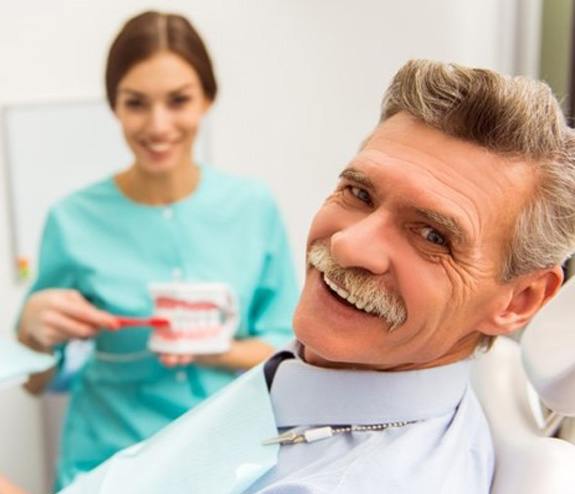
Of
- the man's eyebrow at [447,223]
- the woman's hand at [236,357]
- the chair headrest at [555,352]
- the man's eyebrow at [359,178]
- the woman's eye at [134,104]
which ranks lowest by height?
the woman's hand at [236,357]

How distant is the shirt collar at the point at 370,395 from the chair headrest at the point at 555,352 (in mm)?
84

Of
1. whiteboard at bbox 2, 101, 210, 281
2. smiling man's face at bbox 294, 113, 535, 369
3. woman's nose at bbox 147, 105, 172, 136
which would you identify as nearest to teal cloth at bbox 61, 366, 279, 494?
smiling man's face at bbox 294, 113, 535, 369

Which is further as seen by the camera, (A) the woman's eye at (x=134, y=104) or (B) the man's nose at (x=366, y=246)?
(A) the woman's eye at (x=134, y=104)

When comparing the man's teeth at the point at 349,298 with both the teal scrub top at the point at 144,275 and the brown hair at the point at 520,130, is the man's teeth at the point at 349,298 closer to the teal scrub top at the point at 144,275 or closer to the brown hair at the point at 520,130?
the brown hair at the point at 520,130

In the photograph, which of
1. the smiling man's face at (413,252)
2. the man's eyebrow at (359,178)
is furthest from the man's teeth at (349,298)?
the man's eyebrow at (359,178)

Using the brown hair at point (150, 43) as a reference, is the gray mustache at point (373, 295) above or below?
below

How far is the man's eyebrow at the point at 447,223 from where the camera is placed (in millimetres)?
800

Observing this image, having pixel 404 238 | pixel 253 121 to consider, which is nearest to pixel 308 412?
pixel 404 238

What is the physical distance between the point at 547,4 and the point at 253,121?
0.82 metres

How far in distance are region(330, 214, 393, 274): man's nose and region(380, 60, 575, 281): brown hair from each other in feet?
0.39

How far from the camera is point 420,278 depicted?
815 millimetres

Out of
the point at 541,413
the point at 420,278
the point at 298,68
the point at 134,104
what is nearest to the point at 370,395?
the point at 420,278

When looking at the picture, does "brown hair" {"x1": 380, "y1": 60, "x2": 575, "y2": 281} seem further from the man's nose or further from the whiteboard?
the whiteboard

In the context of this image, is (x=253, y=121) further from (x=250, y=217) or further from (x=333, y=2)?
(x=250, y=217)
